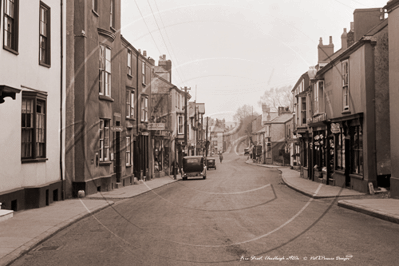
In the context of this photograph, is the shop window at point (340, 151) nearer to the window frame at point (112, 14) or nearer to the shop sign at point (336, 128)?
the shop sign at point (336, 128)

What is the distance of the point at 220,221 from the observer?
36.9 feet

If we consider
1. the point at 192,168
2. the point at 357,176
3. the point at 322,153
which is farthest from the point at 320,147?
the point at 192,168

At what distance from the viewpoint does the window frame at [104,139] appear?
2145cm

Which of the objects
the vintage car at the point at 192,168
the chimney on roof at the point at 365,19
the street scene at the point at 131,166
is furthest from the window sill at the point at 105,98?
the vintage car at the point at 192,168

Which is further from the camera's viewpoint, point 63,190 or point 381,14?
point 381,14

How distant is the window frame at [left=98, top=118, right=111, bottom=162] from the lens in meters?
21.5

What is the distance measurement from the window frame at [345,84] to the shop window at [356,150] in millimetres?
1591

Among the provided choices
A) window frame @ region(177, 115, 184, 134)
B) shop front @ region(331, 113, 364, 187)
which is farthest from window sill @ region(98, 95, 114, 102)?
window frame @ region(177, 115, 184, 134)

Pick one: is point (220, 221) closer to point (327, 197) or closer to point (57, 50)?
point (327, 197)

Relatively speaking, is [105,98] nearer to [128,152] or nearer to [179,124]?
[128,152]

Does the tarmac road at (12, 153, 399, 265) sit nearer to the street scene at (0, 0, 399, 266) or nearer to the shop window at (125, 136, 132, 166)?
the street scene at (0, 0, 399, 266)

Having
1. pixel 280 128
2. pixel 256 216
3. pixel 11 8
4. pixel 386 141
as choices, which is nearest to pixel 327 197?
pixel 386 141

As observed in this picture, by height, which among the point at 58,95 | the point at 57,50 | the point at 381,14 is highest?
the point at 381,14

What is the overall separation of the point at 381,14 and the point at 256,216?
16376 millimetres
